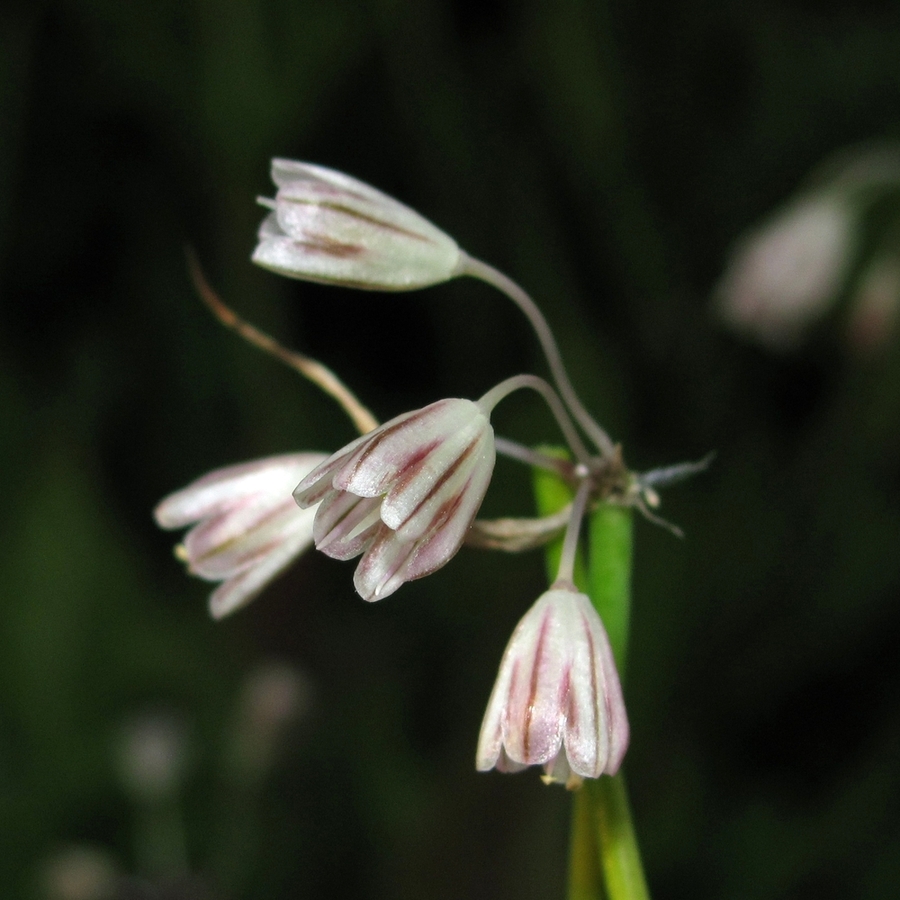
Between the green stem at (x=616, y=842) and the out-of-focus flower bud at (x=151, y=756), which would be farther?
the out-of-focus flower bud at (x=151, y=756)

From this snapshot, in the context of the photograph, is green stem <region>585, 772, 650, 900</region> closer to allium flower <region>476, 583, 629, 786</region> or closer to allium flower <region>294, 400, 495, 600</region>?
allium flower <region>476, 583, 629, 786</region>

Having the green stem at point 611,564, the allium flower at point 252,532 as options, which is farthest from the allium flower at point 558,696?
the allium flower at point 252,532

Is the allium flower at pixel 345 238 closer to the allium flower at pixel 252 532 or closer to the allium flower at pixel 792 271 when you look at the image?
the allium flower at pixel 252 532

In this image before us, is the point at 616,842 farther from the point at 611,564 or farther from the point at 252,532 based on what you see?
the point at 252,532

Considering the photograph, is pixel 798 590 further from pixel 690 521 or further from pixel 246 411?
pixel 246 411

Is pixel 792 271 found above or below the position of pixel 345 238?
below

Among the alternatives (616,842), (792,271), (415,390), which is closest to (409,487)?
(616,842)
